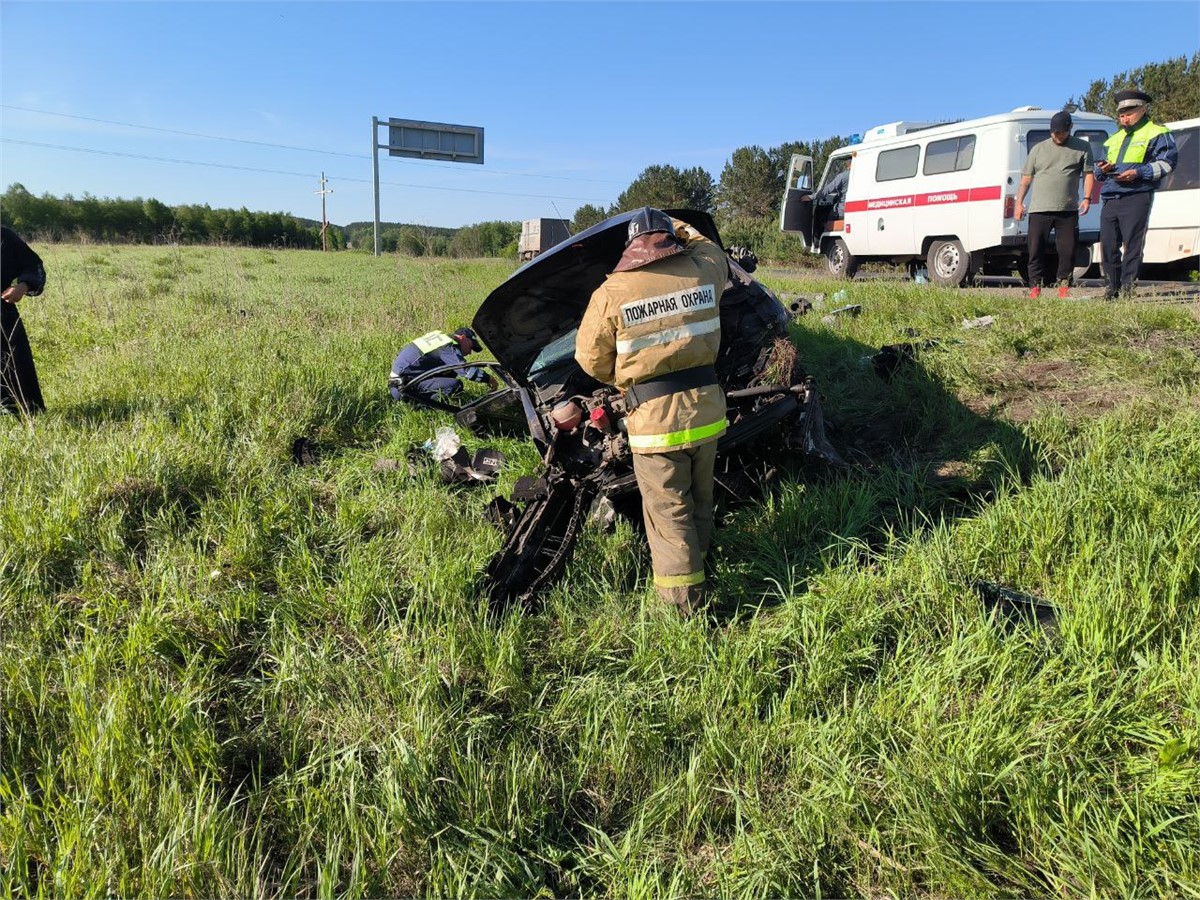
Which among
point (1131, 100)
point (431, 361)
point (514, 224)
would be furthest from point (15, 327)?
point (514, 224)

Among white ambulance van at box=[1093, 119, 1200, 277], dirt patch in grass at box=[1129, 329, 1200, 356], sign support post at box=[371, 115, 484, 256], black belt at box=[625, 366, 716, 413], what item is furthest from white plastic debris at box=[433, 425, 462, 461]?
sign support post at box=[371, 115, 484, 256]

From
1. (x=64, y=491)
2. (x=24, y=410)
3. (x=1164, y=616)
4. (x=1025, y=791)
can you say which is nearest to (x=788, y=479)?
(x=1164, y=616)

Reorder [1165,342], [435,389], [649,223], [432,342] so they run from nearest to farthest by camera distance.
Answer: [649,223], [1165,342], [432,342], [435,389]

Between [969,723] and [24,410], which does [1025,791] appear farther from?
[24,410]

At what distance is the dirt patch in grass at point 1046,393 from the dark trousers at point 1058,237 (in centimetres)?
319

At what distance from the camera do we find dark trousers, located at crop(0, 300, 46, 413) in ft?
15.9

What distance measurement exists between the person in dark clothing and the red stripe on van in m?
10.5

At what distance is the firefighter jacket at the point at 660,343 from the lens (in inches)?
106

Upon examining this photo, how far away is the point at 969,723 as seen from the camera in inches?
77.7

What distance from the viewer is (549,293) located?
3.64 metres

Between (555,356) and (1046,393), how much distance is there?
3.22 meters

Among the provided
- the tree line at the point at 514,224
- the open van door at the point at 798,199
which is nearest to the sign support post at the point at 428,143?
the tree line at the point at 514,224

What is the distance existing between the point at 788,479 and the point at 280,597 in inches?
100

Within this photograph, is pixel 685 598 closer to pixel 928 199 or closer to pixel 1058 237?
pixel 1058 237
